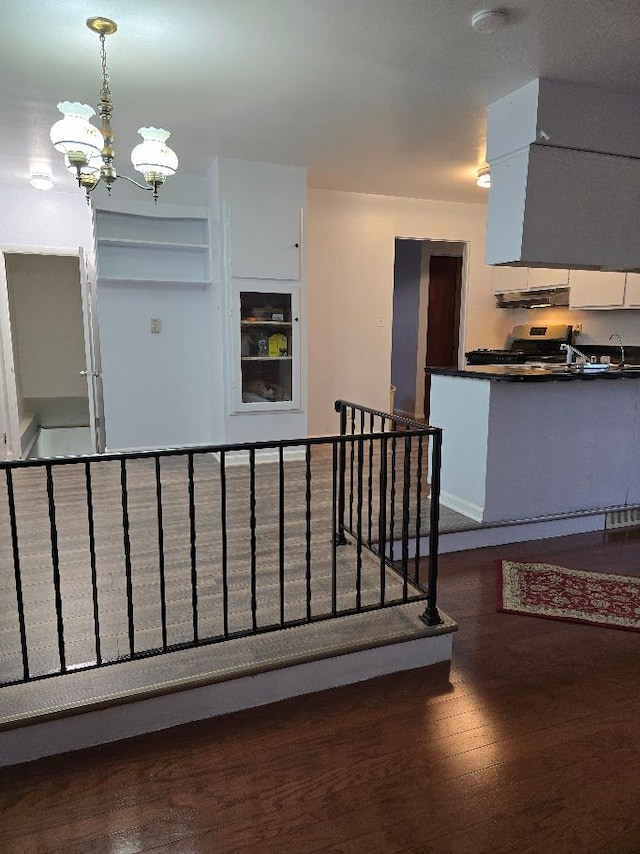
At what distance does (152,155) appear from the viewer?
2.83 m

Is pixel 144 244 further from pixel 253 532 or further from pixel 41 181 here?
pixel 253 532

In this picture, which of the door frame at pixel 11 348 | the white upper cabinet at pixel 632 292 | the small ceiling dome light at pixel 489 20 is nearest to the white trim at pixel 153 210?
the door frame at pixel 11 348

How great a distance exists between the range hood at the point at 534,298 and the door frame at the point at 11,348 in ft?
14.5

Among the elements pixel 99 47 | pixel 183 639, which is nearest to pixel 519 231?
pixel 99 47

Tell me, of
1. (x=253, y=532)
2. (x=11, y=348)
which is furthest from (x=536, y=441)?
(x=11, y=348)

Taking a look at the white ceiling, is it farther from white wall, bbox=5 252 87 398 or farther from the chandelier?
white wall, bbox=5 252 87 398

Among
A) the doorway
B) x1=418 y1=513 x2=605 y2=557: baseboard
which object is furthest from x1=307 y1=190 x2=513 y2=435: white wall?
x1=418 y1=513 x2=605 y2=557: baseboard

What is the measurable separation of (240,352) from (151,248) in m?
1.31

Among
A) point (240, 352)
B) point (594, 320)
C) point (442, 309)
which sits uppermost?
point (442, 309)

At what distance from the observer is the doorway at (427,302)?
7082 millimetres

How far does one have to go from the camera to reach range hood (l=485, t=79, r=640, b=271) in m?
3.09

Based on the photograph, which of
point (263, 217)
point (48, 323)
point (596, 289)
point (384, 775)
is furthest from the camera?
point (48, 323)

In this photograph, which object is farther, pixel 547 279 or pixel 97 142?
pixel 547 279

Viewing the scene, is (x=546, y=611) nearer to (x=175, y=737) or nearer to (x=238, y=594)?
(x=238, y=594)
